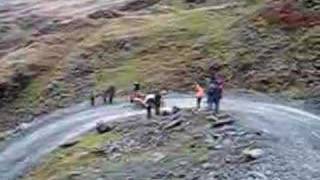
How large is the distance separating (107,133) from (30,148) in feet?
12.3

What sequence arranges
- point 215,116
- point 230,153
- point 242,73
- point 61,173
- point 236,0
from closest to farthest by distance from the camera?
point 230,153, point 61,173, point 215,116, point 242,73, point 236,0

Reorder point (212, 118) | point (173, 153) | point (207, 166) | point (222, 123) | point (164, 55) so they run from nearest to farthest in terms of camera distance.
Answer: point (207, 166), point (173, 153), point (222, 123), point (212, 118), point (164, 55)

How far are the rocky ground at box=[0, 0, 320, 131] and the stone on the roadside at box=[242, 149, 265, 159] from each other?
9.10 meters

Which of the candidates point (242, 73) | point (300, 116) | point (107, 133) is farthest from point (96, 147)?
point (242, 73)

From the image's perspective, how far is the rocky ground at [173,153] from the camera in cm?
2448

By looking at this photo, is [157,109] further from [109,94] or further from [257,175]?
[257,175]

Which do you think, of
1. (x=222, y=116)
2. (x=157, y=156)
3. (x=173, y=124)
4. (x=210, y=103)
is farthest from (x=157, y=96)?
(x=157, y=156)

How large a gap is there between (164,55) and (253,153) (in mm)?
16924

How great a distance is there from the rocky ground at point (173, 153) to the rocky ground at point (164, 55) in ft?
23.4

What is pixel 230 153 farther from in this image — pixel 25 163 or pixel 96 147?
pixel 25 163

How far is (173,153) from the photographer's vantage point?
26.4 metres

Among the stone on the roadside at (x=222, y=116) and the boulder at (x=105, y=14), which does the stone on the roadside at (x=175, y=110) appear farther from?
the boulder at (x=105, y=14)

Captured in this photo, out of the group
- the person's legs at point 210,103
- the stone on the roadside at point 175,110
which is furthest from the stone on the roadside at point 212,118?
the stone on the roadside at point 175,110

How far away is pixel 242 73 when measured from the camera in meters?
37.3
